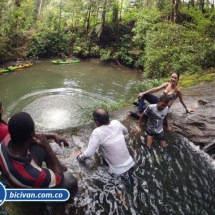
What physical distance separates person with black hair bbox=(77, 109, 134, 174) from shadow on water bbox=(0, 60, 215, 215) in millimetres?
301

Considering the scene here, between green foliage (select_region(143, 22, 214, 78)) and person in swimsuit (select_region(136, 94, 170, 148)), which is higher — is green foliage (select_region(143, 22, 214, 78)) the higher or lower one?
the higher one

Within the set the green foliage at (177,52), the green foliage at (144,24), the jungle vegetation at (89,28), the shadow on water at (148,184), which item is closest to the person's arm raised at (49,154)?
the shadow on water at (148,184)

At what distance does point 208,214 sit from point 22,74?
17.0m

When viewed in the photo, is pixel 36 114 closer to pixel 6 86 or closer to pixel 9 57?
pixel 6 86

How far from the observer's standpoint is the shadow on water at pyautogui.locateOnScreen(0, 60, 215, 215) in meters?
3.51

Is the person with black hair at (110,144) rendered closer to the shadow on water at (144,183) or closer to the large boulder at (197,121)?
the shadow on water at (144,183)

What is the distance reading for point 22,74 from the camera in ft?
58.6

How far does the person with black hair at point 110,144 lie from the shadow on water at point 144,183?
30 centimetres

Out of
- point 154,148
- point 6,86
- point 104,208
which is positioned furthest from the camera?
point 6,86

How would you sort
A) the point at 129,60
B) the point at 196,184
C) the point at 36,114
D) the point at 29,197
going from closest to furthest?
the point at 29,197
the point at 196,184
the point at 36,114
the point at 129,60

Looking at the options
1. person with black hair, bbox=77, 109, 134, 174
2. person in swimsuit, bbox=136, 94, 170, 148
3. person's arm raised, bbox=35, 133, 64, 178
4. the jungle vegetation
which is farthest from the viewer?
the jungle vegetation

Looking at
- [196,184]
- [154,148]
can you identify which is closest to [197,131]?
[154,148]

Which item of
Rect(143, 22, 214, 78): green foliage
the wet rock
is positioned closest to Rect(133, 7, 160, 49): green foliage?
Rect(143, 22, 214, 78): green foliage

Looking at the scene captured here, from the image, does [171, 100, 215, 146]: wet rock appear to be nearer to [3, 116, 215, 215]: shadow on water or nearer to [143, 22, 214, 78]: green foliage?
[3, 116, 215, 215]: shadow on water
